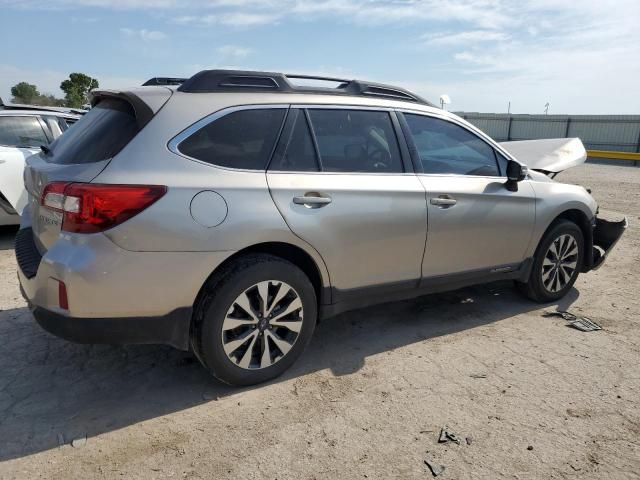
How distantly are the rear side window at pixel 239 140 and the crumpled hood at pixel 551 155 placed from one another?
3.22 metres

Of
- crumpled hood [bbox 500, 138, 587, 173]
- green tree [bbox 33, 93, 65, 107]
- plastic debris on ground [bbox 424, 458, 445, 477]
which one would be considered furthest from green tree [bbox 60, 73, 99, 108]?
plastic debris on ground [bbox 424, 458, 445, 477]

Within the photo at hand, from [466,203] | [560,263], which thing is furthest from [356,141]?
[560,263]

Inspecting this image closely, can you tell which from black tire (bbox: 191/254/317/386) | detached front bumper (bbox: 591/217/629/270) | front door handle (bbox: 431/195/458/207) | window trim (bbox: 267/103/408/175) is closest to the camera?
black tire (bbox: 191/254/317/386)

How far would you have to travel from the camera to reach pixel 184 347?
2.99 m

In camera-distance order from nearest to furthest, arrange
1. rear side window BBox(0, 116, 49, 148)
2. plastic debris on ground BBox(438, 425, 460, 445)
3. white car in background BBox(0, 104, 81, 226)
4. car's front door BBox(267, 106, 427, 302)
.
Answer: plastic debris on ground BBox(438, 425, 460, 445)
car's front door BBox(267, 106, 427, 302)
white car in background BBox(0, 104, 81, 226)
rear side window BBox(0, 116, 49, 148)

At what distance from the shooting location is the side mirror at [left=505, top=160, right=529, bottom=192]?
4.19 metres

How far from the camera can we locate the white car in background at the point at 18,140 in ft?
19.9

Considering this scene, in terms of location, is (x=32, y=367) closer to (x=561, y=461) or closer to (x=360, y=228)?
(x=360, y=228)

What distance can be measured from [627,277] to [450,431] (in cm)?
401

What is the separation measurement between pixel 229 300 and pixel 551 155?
4.47m

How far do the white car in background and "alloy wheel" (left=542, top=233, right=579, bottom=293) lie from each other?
5.40 meters

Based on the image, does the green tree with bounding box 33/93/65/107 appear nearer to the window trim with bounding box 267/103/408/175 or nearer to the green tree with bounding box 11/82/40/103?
the green tree with bounding box 11/82/40/103

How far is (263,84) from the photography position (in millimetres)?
3273

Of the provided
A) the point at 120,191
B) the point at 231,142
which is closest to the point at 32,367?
the point at 120,191
